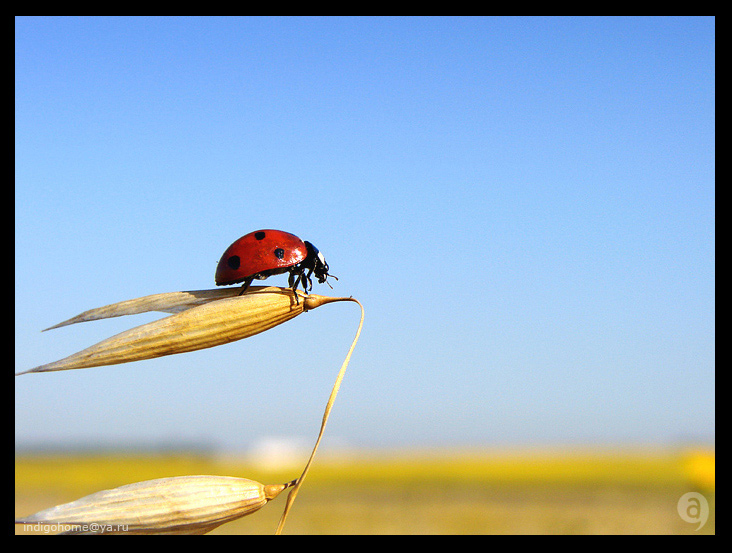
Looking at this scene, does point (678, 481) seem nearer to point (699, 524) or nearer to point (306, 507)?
point (306, 507)

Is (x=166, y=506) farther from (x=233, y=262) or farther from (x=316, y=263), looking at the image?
(x=316, y=263)

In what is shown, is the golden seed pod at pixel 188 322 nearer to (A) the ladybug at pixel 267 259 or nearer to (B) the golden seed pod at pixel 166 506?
(B) the golden seed pod at pixel 166 506

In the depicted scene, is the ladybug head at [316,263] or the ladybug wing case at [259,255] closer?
the ladybug wing case at [259,255]
